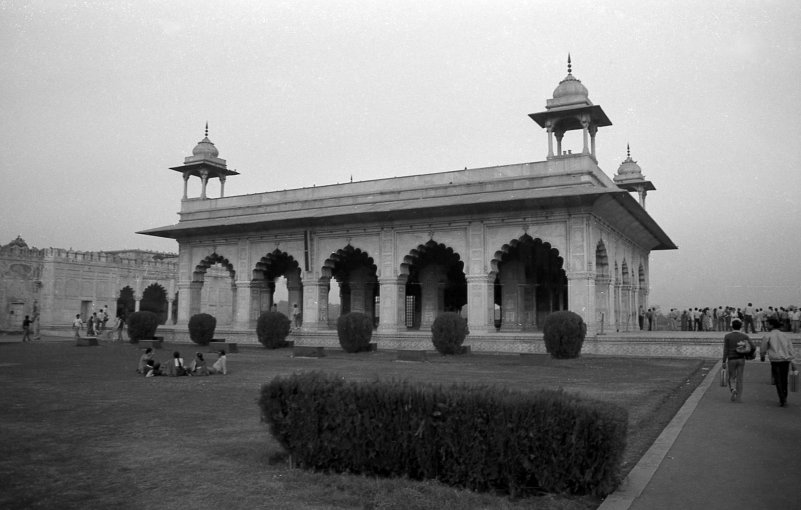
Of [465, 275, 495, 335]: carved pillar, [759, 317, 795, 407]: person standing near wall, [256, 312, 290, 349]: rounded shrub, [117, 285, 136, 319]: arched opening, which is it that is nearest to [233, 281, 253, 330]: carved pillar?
[256, 312, 290, 349]: rounded shrub

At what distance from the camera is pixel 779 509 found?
14.7 feet

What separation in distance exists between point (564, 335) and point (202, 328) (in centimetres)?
1397

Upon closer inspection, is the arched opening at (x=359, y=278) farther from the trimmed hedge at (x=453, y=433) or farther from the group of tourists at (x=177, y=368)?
the trimmed hedge at (x=453, y=433)

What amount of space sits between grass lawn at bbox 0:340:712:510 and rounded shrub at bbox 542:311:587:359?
2666 mm

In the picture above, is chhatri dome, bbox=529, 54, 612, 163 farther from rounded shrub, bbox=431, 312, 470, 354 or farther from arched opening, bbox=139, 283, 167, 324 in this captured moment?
arched opening, bbox=139, 283, 167, 324

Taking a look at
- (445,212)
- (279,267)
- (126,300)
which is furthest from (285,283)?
(126,300)

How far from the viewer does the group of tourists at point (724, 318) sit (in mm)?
25031

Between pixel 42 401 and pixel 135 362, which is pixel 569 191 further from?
pixel 42 401

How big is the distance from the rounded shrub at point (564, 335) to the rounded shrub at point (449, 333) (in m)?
2.80

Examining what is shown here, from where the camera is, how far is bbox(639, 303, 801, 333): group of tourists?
82.1 feet

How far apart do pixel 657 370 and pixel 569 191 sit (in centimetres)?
740

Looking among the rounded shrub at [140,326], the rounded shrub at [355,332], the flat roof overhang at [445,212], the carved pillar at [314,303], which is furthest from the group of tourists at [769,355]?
the rounded shrub at [140,326]

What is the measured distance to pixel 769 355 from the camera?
958cm

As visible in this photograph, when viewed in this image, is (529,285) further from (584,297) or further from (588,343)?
(588,343)
